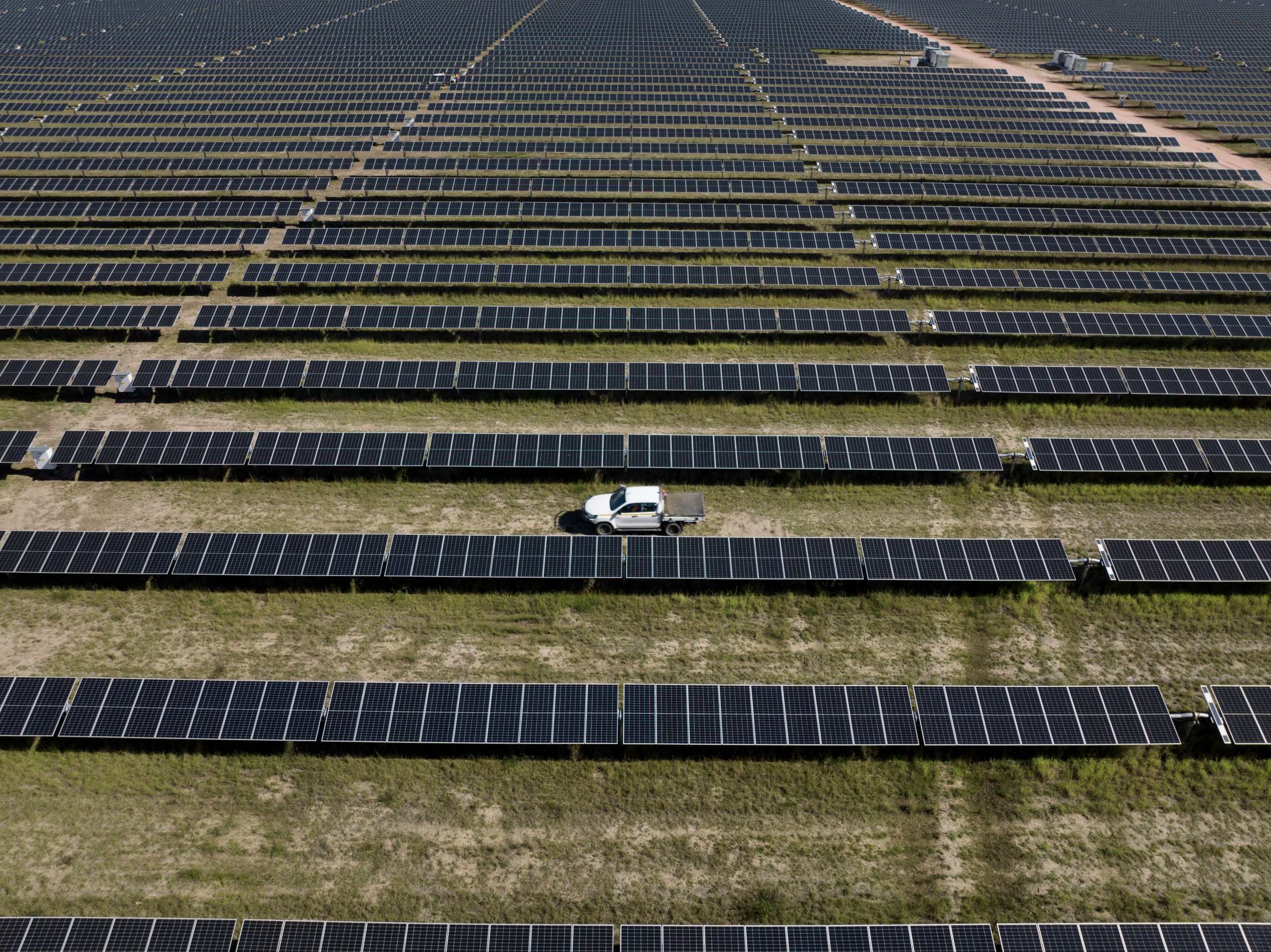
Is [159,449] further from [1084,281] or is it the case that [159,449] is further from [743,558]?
[1084,281]

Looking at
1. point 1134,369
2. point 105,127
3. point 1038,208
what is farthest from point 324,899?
point 105,127

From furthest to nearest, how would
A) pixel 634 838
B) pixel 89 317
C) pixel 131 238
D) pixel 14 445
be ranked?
pixel 131 238
pixel 89 317
pixel 14 445
pixel 634 838

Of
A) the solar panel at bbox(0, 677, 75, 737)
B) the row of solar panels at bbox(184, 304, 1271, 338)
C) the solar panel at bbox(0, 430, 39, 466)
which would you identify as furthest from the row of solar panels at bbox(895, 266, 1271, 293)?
the solar panel at bbox(0, 430, 39, 466)

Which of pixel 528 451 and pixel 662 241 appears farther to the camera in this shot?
pixel 662 241

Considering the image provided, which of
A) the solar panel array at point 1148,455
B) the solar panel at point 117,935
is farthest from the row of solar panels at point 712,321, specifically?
the solar panel at point 117,935

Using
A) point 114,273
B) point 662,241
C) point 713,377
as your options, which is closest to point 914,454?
point 713,377

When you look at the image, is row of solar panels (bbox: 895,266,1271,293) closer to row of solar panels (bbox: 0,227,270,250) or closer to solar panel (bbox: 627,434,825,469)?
solar panel (bbox: 627,434,825,469)

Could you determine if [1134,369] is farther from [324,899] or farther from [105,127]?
[105,127]

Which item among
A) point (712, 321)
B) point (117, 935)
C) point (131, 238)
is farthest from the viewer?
point (131, 238)
